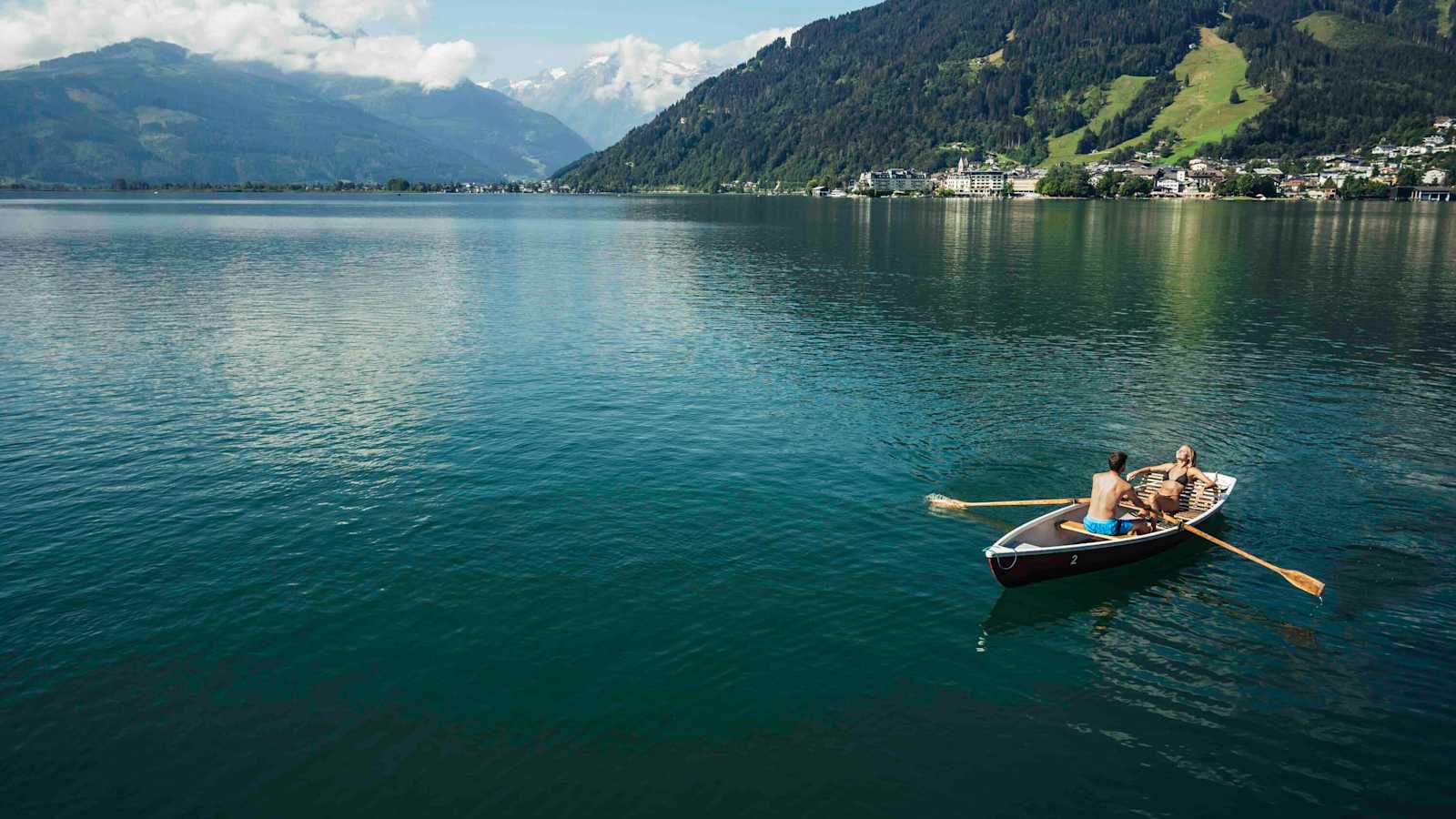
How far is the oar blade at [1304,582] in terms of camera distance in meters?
26.4

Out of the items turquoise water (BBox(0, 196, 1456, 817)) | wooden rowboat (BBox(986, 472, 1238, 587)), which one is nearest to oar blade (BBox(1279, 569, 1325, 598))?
turquoise water (BBox(0, 196, 1456, 817))

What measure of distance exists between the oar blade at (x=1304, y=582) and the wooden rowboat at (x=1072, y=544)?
380cm

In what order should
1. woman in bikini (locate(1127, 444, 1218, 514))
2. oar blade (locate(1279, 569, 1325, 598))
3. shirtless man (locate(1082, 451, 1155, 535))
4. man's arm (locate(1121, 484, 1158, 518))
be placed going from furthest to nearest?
woman in bikini (locate(1127, 444, 1218, 514)) < man's arm (locate(1121, 484, 1158, 518)) < shirtless man (locate(1082, 451, 1155, 535)) < oar blade (locate(1279, 569, 1325, 598))

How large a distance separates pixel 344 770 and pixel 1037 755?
643 inches

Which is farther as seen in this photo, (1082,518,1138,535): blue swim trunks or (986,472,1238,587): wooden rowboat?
(1082,518,1138,535): blue swim trunks

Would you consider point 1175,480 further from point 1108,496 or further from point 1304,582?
point 1304,582

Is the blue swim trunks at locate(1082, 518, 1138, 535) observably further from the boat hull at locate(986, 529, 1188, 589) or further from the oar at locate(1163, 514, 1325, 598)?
the oar at locate(1163, 514, 1325, 598)

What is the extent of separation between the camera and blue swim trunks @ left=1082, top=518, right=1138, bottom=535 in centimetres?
2909

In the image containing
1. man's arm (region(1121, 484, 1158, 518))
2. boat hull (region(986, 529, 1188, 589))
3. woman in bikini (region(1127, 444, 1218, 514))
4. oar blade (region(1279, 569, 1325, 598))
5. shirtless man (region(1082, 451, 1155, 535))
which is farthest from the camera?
woman in bikini (region(1127, 444, 1218, 514))

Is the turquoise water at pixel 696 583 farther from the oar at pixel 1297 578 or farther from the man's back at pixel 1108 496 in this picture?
the man's back at pixel 1108 496

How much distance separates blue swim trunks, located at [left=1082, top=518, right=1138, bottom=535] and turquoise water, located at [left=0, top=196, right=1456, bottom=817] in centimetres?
Answer: 185

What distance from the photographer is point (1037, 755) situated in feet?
66.8

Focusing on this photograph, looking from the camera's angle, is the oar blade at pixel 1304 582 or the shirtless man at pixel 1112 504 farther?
the shirtless man at pixel 1112 504

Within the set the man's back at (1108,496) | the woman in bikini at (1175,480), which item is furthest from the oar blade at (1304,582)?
the man's back at (1108,496)
